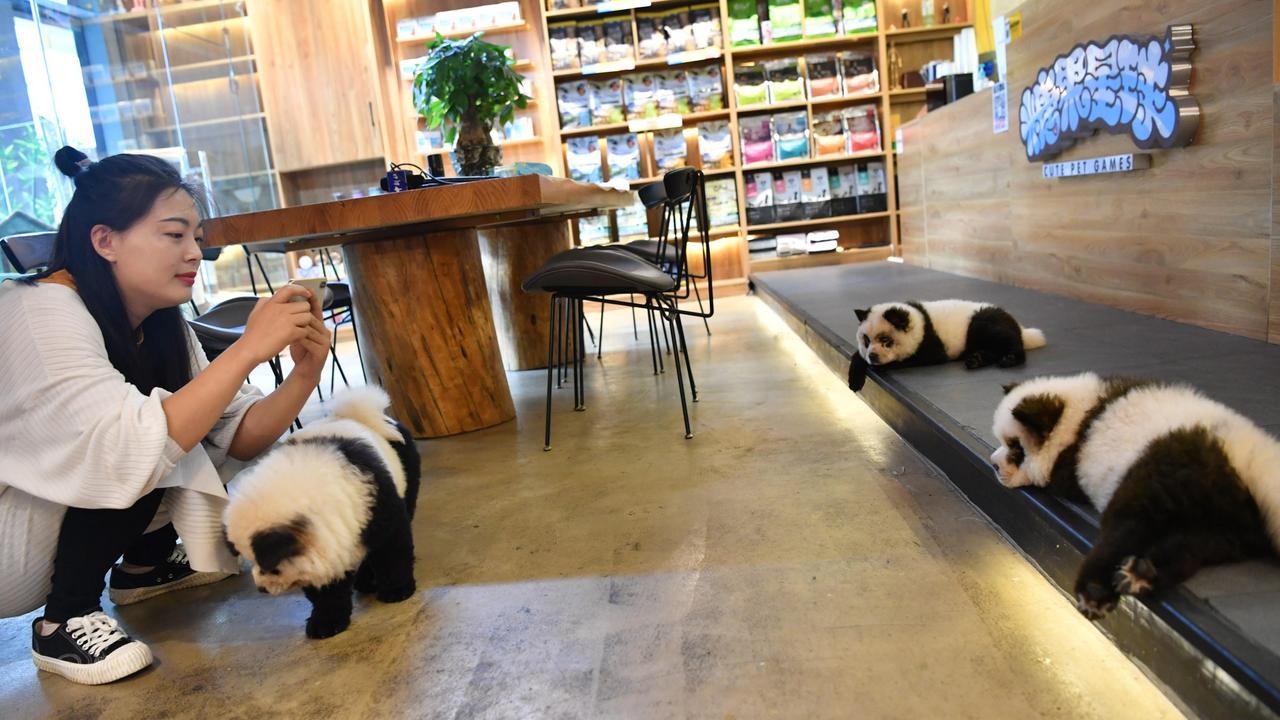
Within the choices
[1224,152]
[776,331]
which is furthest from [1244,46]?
[776,331]

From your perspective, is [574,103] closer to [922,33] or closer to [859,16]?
[859,16]

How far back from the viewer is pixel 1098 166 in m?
3.26

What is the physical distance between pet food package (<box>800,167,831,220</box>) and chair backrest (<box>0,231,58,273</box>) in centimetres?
550

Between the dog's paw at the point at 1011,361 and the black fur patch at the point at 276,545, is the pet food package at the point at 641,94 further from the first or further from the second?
the black fur patch at the point at 276,545

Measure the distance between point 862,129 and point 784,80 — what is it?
745 millimetres

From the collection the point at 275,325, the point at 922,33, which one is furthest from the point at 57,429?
the point at 922,33

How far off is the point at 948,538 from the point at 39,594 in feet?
5.85

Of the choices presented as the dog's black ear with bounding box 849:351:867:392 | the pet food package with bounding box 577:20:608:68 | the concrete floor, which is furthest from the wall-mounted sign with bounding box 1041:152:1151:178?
the pet food package with bounding box 577:20:608:68

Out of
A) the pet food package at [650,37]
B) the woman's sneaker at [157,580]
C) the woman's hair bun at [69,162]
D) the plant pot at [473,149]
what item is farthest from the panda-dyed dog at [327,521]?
the pet food package at [650,37]

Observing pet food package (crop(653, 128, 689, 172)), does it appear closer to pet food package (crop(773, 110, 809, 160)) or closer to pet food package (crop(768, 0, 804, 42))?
pet food package (crop(773, 110, 809, 160))

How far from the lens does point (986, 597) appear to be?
147 cm

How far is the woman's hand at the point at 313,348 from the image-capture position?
1.71 m

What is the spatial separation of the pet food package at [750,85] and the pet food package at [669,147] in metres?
0.56

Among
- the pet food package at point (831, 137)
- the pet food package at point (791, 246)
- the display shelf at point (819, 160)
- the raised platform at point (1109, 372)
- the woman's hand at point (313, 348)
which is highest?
the pet food package at point (831, 137)
